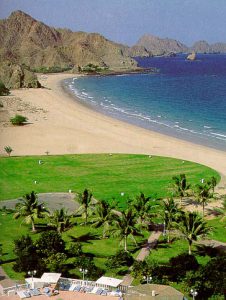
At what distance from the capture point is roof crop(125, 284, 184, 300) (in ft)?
90.9

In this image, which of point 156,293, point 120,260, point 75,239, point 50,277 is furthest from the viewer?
point 75,239

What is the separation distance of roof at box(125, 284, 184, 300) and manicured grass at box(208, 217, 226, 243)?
12.7 m

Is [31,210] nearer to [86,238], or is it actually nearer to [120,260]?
[86,238]

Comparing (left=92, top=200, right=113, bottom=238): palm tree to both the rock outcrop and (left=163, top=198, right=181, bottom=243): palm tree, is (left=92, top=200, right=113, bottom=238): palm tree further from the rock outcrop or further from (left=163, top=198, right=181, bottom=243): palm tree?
the rock outcrop

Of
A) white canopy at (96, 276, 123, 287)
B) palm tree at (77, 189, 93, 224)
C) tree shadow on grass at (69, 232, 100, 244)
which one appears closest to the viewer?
white canopy at (96, 276, 123, 287)

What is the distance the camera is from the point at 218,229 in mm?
42469

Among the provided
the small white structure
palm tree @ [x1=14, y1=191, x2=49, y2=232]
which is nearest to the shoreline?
palm tree @ [x1=14, y1=191, x2=49, y2=232]

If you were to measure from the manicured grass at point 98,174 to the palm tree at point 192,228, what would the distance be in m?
13.3

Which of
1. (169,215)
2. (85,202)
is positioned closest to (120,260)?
(169,215)

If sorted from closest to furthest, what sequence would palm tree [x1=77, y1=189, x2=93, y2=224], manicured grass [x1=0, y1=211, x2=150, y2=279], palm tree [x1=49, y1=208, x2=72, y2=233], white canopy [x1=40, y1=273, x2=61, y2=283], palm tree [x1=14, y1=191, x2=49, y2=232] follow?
white canopy [x1=40, y1=273, x2=61, y2=283], manicured grass [x1=0, y1=211, x2=150, y2=279], palm tree [x1=49, y1=208, x2=72, y2=233], palm tree [x1=14, y1=191, x2=49, y2=232], palm tree [x1=77, y1=189, x2=93, y2=224]

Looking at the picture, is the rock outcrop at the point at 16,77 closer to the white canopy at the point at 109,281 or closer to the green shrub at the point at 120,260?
the green shrub at the point at 120,260

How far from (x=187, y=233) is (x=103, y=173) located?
22.7 meters

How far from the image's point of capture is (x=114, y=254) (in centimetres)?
3703

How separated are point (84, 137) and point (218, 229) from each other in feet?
125
